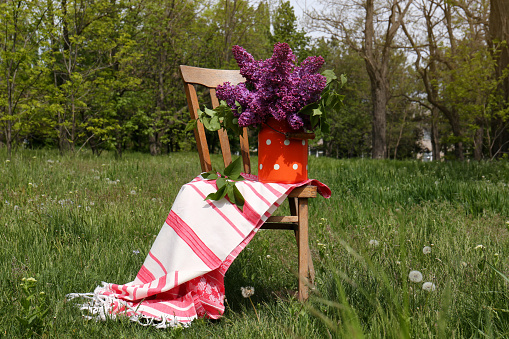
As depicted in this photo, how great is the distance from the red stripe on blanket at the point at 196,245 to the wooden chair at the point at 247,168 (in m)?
0.36

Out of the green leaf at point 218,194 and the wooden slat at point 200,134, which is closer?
the green leaf at point 218,194

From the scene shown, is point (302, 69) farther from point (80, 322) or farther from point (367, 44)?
point (367, 44)

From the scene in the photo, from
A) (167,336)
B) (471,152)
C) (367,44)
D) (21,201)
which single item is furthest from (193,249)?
(471,152)

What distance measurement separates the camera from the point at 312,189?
6.93 feet

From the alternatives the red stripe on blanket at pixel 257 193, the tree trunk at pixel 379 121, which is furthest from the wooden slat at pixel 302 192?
the tree trunk at pixel 379 121

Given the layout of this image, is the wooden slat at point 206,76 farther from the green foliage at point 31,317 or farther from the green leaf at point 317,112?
the green foliage at point 31,317

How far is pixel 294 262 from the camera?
2.88 metres

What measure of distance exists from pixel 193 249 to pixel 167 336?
434mm

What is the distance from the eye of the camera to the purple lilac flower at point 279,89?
Result: 6.68 ft

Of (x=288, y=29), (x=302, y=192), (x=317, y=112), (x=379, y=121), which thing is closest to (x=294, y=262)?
(x=302, y=192)

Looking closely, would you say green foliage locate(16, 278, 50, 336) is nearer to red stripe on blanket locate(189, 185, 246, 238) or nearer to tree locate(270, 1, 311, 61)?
red stripe on blanket locate(189, 185, 246, 238)

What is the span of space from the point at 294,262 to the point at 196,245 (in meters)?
1.10

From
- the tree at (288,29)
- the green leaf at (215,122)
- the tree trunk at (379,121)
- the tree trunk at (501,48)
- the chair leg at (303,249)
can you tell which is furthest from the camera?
the tree at (288,29)

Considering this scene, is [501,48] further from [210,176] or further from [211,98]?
[210,176]
